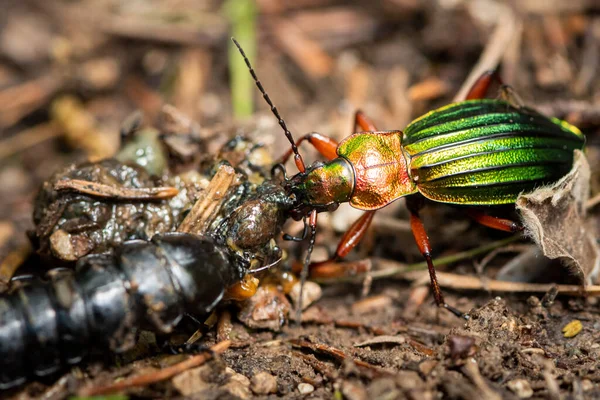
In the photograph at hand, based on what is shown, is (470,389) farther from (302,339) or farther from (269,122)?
(269,122)

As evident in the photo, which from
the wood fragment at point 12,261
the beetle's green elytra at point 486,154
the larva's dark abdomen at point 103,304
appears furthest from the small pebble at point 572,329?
the wood fragment at point 12,261

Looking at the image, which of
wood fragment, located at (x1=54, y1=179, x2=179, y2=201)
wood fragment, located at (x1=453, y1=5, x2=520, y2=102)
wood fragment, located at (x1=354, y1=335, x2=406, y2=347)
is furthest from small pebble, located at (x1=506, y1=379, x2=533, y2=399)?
wood fragment, located at (x1=453, y1=5, x2=520, y2=102)

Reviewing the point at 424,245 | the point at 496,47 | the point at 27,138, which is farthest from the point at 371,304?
the point at 27,138

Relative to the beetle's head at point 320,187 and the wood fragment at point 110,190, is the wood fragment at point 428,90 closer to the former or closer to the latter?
the beetle's head at point 320,187

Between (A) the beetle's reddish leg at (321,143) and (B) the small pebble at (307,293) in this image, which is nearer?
(B) the small pebble at (307,293)

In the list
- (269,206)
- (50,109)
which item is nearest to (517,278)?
(269,206)

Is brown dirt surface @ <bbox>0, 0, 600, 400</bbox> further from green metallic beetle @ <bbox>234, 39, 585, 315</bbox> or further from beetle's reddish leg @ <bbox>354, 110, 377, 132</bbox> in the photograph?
beetle's reddish leg @ <bbox>354, 110, 377, 132</bbox>
